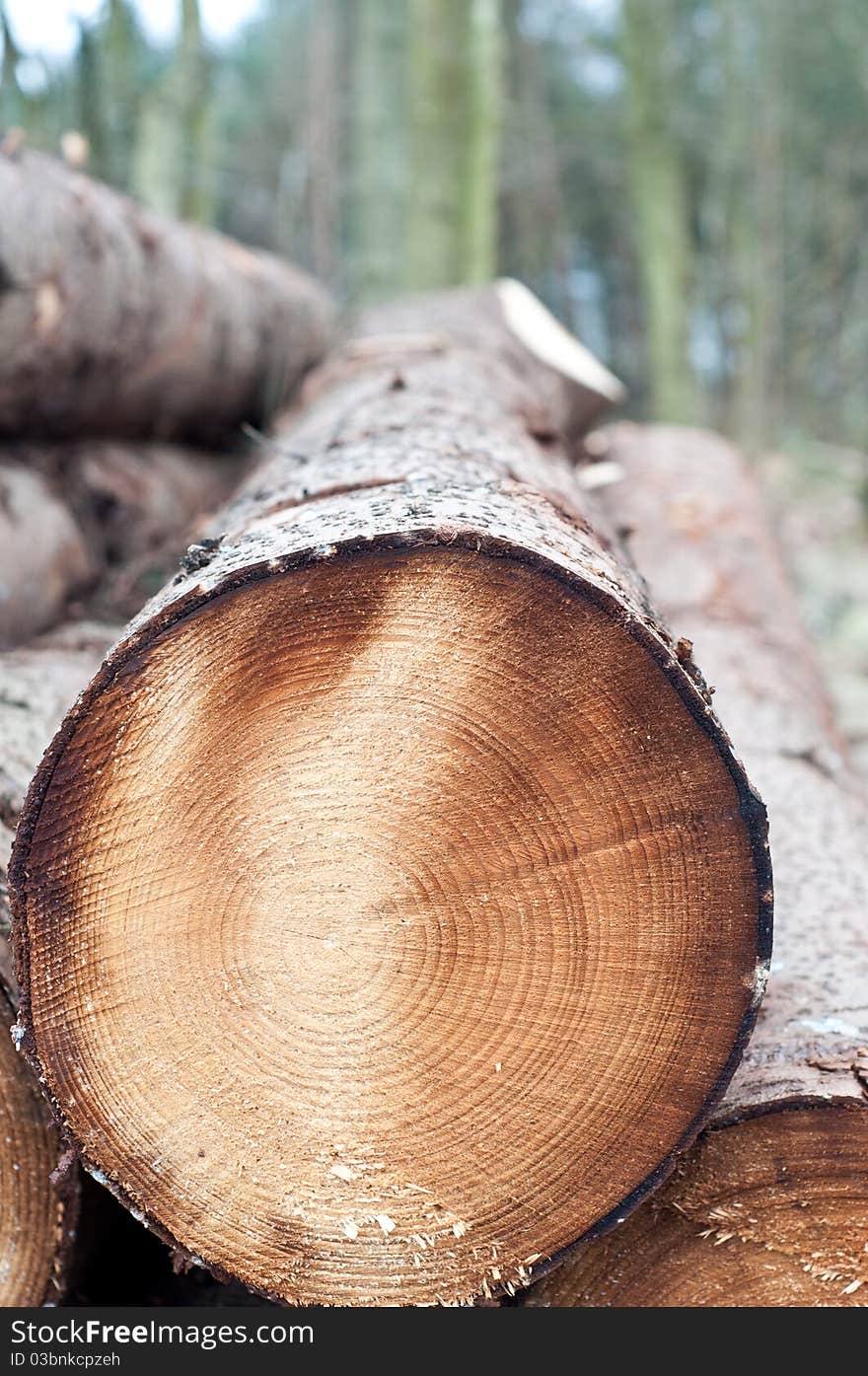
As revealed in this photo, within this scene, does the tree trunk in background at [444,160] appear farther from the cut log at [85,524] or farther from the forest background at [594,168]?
the cut log at [85,524]

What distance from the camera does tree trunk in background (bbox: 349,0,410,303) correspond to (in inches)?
311

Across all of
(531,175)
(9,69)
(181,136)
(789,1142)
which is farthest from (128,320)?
(531,175)

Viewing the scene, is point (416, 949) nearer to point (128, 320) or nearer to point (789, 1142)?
point (789, 1142)

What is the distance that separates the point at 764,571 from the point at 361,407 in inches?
68.8

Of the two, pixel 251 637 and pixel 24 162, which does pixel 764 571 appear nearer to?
pixel 24 162

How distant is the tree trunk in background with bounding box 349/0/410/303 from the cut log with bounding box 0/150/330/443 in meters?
3.01

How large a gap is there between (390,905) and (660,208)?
403 inches

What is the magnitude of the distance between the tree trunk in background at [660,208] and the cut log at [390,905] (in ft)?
30.8

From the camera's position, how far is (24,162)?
10.1 feet

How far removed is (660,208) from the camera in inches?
411

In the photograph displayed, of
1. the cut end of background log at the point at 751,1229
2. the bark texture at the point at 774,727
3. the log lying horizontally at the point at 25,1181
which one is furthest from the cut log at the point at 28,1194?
the bark texture at the point at 774,727

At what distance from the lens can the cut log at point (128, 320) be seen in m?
3.02

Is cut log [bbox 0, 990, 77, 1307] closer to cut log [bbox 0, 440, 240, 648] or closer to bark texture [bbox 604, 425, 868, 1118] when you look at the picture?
bark texture [bbox 604, 425, 868, 1118]

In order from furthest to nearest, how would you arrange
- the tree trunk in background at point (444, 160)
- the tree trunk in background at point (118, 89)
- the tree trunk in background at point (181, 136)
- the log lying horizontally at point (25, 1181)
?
the tree trunk in background at point (444, 160), the tree trunk in background at point (181, 136), the tree trunk in background at point (118, 89), the log lying horizontally at point (25, 1181)
